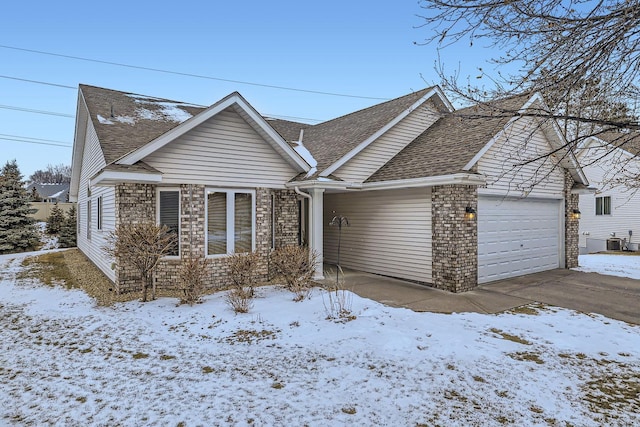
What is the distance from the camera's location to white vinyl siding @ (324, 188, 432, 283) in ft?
31.7

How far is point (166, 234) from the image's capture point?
8.65 metres

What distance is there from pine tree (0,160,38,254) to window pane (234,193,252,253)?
1617cm

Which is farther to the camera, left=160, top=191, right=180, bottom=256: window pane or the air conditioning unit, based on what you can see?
the air conditioning unit

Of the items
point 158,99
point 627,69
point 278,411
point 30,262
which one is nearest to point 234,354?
point 278,411

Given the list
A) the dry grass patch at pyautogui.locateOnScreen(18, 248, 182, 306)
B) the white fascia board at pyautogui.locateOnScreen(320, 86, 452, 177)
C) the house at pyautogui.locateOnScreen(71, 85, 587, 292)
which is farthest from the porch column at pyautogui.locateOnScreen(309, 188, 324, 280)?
the dry grass patch at pyautogui.locateOnScreen(18, 248, 182, 306)

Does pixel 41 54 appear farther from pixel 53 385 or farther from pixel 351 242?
pixel 53 385

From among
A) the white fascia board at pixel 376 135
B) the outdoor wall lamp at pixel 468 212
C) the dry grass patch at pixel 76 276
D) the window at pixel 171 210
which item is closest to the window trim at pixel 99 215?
the dry grass patch at pixel 76 276

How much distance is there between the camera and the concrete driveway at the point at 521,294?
737cm

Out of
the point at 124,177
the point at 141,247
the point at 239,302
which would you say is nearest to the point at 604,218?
the point at 239,302

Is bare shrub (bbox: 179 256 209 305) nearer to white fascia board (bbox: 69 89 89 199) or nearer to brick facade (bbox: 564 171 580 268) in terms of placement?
white fascia board (bbox: 69 89 89 199)

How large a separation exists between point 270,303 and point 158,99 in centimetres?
996

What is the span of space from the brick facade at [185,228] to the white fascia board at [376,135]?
6.29ft

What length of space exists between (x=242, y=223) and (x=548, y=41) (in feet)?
24.4

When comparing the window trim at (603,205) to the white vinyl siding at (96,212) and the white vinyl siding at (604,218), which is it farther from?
the white vinyl siding at (96,212)
